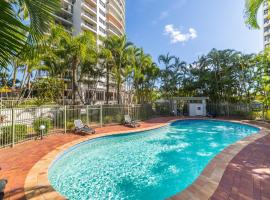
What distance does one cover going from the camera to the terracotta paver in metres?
4.30

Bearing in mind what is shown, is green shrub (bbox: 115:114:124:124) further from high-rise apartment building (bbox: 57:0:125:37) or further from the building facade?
high-rise apartment building (bbox: 57:0:125:37)

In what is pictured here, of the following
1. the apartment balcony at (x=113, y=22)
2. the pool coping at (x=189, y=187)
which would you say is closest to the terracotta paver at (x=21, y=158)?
the pool coping at (x=189, y=187)

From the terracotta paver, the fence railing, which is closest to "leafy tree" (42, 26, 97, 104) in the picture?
the fence railing

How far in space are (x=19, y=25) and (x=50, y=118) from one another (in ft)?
33.5

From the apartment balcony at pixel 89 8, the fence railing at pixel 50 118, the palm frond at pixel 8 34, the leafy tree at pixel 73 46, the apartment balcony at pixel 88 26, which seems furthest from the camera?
the apartment balcony at pixel 89 8

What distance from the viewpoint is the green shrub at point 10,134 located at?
750 centimetres

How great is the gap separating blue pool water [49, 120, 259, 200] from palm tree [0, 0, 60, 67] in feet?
14.8

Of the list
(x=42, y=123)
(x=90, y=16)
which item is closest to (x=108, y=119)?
(x=42, y=123)

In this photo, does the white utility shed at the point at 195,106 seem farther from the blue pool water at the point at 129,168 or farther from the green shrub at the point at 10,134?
the green shrub at the point at 10,134

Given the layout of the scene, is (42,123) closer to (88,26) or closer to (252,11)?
(252,11)

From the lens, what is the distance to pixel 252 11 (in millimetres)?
6207

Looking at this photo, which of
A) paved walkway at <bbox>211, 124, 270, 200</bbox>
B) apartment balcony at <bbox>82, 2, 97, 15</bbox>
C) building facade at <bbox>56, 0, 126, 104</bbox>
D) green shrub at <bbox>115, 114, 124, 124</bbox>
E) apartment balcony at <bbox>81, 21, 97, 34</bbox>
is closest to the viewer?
paved walkway at <bbox>211, 124, 270, 200</bbox>

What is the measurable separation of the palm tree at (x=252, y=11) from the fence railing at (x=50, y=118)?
34.5 ft

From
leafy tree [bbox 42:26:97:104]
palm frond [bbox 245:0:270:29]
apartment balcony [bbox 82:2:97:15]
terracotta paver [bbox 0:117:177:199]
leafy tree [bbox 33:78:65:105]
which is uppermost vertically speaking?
apartment balcony [bbox 82:2:97:15]
